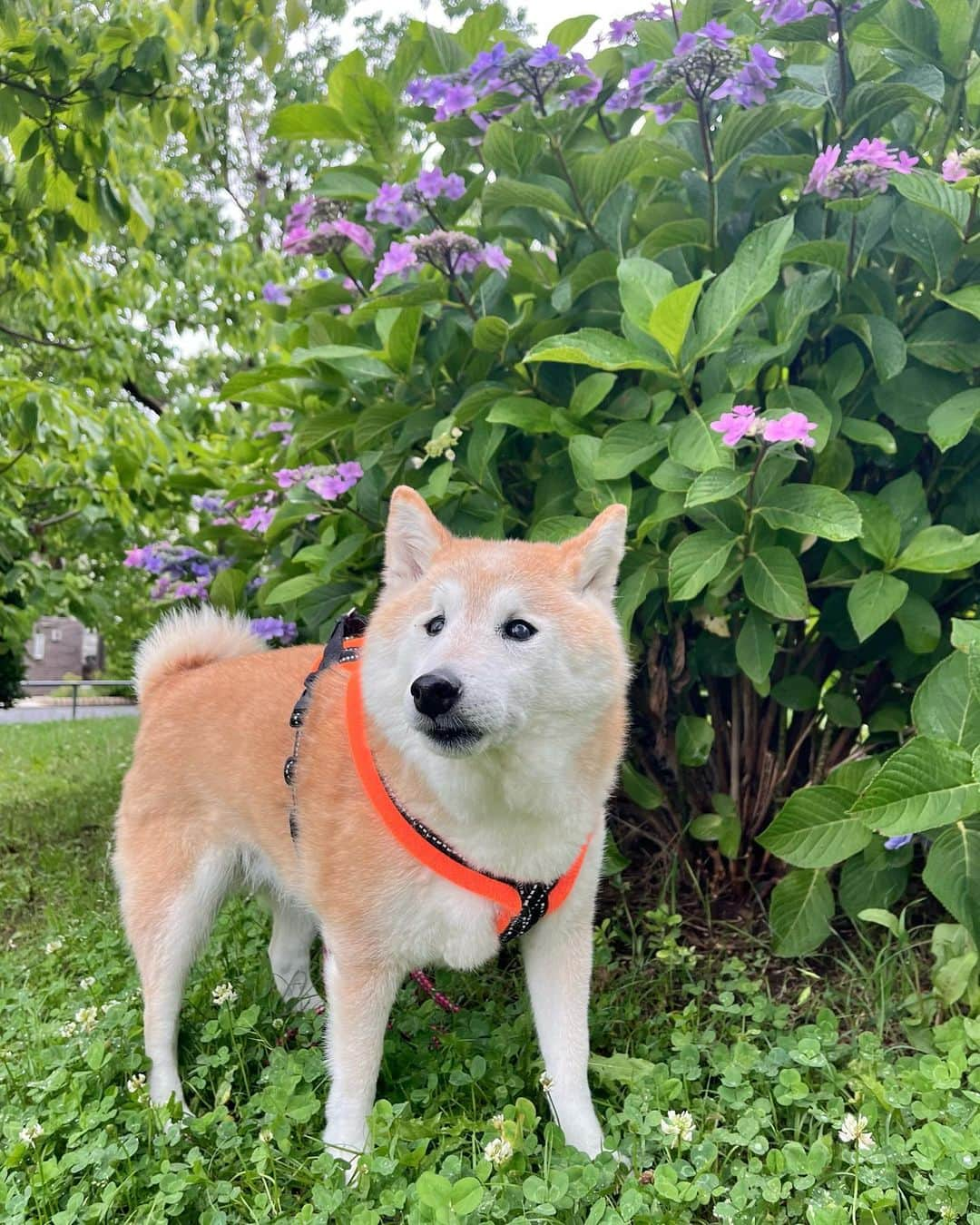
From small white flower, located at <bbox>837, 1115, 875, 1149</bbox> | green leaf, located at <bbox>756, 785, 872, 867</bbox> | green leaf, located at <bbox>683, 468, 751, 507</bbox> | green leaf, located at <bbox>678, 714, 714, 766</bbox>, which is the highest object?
green leaf, located at <bbox>683, 468, 751, 507</bbox>

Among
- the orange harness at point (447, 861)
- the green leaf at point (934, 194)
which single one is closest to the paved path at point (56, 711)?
the orange harness at point (447, 861)

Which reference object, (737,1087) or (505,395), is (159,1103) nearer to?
(737,1087)

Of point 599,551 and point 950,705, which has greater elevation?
point 599,551

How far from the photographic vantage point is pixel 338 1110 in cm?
193

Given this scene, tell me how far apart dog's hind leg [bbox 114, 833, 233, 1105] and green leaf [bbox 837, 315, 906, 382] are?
2.12 metres

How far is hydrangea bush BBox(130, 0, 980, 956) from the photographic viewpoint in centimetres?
218

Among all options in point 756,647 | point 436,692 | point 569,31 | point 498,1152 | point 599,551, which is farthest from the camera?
point 569,31

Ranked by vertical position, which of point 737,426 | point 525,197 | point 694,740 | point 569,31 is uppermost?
point 569,31

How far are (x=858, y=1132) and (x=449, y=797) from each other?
1.04 meters

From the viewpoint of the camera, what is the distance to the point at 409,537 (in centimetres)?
216

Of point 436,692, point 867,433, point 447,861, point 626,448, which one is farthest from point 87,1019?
point 867,433

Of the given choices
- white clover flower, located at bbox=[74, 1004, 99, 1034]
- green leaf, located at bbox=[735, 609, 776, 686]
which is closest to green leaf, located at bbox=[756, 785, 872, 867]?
green leaf, located at bbox=[735, 609, 776, 686]

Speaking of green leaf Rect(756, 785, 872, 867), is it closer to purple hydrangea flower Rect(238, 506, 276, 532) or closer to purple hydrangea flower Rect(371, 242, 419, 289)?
purple hydrangea flower Rect(371, 242, 419, 289)

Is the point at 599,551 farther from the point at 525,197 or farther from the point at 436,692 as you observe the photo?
the point at 525,197
